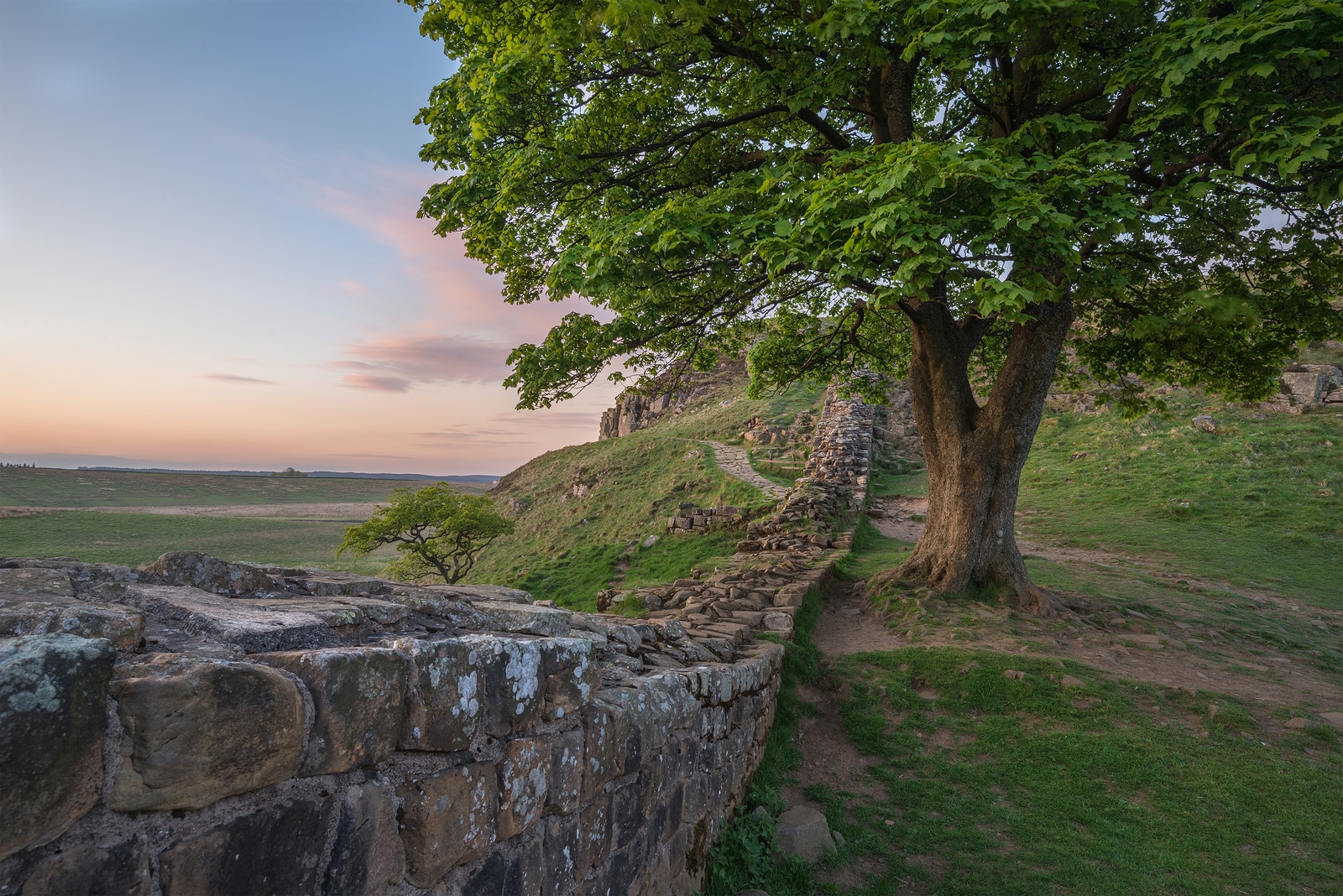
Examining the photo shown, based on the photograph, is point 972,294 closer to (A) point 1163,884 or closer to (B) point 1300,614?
(A) point 1163,884

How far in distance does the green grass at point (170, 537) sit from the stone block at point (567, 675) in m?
18.8

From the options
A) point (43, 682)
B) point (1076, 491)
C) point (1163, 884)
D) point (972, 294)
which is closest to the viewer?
point (43, 682)

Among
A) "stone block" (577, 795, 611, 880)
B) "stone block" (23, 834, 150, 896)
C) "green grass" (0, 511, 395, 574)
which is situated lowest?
"green grass" (0, 511, 395, 574)

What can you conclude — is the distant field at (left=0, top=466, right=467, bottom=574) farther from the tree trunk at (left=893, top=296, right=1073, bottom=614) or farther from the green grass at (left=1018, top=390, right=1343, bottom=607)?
the green grass at (left=1018, top=390, right=1343, bottom=607)

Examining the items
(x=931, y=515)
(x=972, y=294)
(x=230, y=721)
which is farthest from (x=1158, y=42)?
(x=230, y=721)

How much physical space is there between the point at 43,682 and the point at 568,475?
31957 millimetres

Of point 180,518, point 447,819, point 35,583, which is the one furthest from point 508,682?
point 180,518

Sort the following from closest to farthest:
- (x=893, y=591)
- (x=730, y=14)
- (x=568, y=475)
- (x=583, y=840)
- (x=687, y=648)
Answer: (x=583, y=840)
(x=687, y=648)
(x=730, y=14)
(x=893, y=591)
(x=568, y=475)

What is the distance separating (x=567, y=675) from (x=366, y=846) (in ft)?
3.47

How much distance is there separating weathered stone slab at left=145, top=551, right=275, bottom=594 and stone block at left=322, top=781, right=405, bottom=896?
1259 mm

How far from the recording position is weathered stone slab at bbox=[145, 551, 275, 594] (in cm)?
265

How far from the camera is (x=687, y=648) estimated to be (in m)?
5.62

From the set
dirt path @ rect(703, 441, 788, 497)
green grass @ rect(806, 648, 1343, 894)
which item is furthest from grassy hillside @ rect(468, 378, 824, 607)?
green grass @ rect(806, 648, 1343, 894)

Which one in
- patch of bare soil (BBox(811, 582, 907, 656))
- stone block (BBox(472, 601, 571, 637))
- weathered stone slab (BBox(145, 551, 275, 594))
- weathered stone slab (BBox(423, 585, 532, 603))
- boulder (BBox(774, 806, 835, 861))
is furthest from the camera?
patch of bare soil (BBox(811, 582, 907, 656))
